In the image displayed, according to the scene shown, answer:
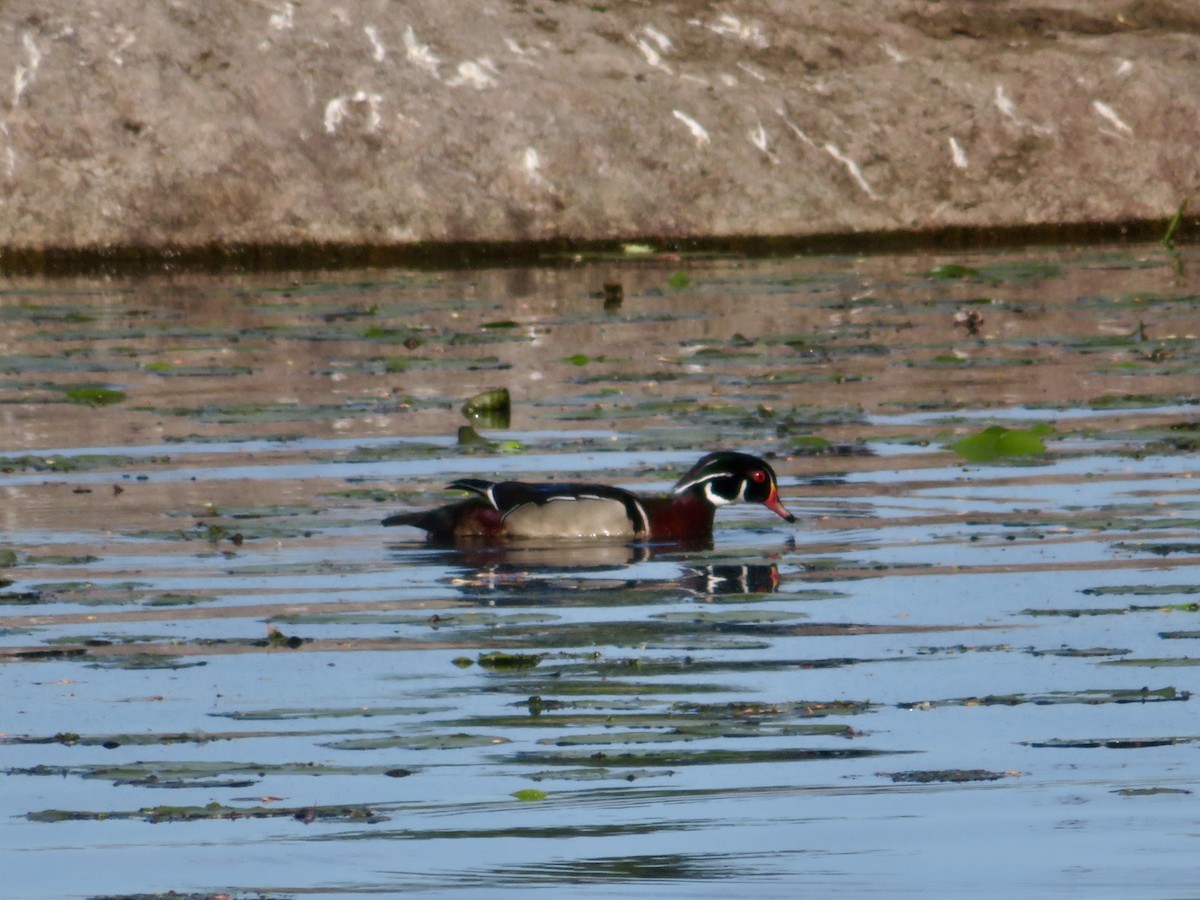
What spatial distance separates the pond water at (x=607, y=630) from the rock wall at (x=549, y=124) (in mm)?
8430

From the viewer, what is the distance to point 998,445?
35.7 ft

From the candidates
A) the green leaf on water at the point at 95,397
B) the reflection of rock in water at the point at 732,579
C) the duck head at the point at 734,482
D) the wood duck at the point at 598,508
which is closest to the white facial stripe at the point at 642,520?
the wood duck at the point at 598,508

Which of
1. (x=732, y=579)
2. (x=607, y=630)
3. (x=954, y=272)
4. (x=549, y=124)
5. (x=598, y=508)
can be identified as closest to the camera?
(x=607, y=630)

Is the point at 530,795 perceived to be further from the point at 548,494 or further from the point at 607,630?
the point at 548,494

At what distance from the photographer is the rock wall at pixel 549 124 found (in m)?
24.1

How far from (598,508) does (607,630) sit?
6.20 ft

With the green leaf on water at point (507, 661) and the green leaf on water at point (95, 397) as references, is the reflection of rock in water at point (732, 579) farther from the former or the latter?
the green leaf on water at point (95, 397)

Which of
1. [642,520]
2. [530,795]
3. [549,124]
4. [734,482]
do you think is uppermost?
[549,124]

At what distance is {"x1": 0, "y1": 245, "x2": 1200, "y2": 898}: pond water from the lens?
507 centimetres

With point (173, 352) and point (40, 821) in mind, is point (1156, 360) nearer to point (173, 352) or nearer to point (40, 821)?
point (173, 352)

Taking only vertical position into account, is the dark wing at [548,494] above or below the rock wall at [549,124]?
below

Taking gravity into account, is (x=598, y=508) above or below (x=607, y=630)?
above

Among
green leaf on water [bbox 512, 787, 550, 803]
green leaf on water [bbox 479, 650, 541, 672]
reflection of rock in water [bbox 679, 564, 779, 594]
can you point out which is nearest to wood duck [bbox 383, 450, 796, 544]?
reflection of rock in water [bbox 679, 564, 779, 594]

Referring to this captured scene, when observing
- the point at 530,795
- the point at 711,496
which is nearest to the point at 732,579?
the point at 711,496
